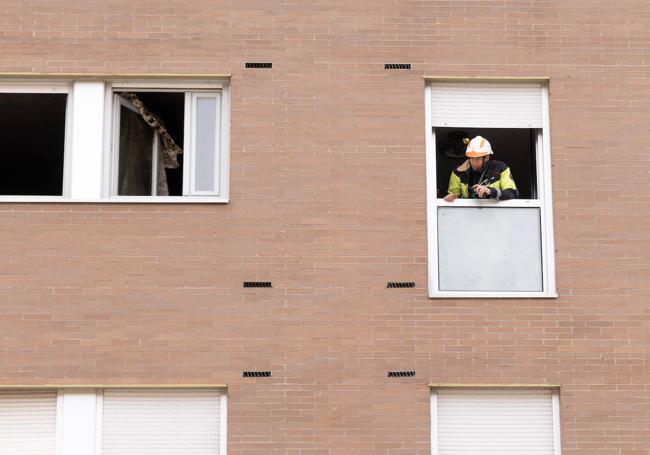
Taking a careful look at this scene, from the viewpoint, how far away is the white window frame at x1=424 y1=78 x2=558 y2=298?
1037cm

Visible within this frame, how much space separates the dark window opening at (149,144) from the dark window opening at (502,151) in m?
2.86

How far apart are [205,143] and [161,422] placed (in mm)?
2940

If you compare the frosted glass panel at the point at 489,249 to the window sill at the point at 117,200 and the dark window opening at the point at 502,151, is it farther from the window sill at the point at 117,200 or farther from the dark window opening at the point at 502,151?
the window sill at the point at 117,200

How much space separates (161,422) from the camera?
1010cm

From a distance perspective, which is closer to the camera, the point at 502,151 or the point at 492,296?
the point at 492,296

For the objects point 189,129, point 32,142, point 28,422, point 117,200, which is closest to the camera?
point 28,422

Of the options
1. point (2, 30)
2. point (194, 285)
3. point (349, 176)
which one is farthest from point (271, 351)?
point (2, 30)

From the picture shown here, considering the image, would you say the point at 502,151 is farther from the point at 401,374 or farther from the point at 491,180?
the point at 401,374

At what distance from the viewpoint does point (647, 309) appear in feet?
33.8

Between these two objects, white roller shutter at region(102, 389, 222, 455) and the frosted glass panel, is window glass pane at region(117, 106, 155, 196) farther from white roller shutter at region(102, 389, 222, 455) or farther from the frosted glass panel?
the frosted glass panel

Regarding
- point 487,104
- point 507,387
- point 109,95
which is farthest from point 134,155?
point 507,387

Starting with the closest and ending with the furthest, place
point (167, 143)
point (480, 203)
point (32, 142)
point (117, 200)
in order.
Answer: point (117, 200) → point (480, 203) → point (167, 143) → point (32, 142)

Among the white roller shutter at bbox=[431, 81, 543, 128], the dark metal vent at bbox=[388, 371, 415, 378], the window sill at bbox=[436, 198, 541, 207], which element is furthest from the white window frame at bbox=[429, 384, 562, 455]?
the white roller shutter at bbox=[431, 81, 543, 128]

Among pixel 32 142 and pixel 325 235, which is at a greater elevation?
pixel 32 142
